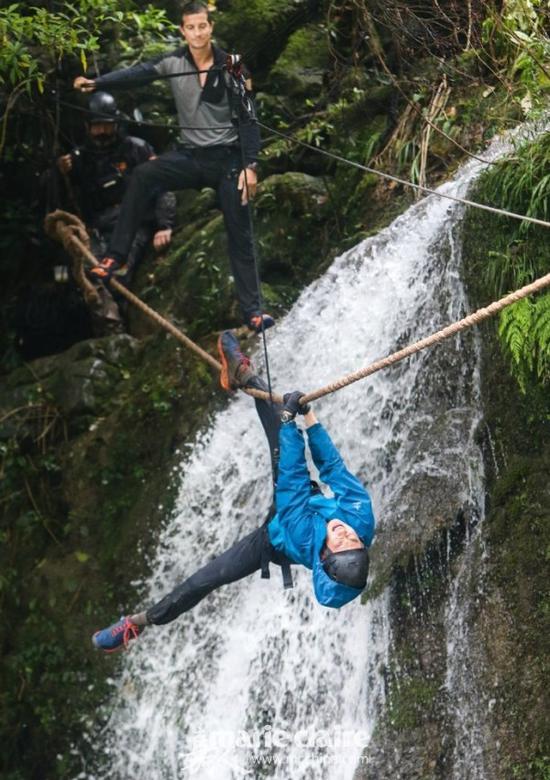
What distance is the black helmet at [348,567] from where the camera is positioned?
211 inches

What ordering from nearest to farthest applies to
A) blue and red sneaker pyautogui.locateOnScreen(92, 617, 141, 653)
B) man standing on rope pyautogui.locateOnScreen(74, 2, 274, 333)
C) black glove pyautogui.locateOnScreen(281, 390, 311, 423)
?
black glove pyautogui.locateOnScreen(281, 390, 311, 423), blue and red sneaker pyautogui.locateOnScreen(92, 617, 141, 653), man standing on rope pyautogui.locateOnScreen(74, 2, 274, 333)

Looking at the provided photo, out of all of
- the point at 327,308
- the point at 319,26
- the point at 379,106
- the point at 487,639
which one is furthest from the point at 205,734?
the point at 319,26

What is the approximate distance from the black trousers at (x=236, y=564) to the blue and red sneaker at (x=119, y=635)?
195 millimetres

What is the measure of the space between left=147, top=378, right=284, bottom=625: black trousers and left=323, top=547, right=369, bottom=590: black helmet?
604mm

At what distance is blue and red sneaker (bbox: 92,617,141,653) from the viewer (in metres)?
6.65

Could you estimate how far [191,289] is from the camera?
913 cm

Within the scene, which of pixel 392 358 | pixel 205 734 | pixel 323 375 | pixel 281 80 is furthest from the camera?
pixel 281 80

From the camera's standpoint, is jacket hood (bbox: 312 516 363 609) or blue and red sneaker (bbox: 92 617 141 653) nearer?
jacket hood (bbox: 312 516 363 609)

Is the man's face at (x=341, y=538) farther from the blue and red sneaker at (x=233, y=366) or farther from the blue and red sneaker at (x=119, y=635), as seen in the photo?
the blue and red sneaker at (x=119, y=635)

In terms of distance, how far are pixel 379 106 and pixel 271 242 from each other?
62.9 inches

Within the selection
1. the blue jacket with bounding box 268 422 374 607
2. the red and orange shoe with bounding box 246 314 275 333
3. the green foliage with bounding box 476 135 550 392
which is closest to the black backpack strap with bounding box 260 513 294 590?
the blue jacket with bounding box 268 422 374 607

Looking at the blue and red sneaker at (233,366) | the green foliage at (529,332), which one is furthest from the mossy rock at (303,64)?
the green foliage at (529,332)

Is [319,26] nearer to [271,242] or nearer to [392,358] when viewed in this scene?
[271,242]

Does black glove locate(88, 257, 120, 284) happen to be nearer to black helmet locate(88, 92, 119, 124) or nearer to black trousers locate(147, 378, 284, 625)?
black helmet locate(88, 92, 119, 124)
